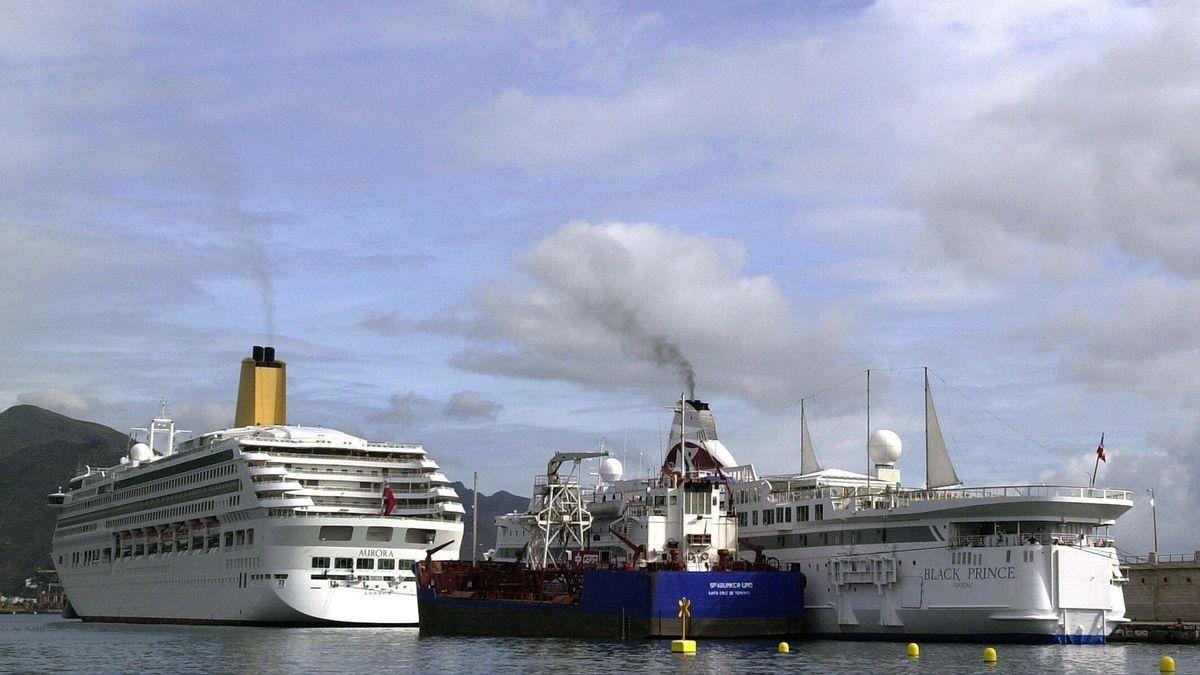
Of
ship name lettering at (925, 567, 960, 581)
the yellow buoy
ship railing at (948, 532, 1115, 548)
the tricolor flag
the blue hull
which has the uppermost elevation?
the tricolor flag

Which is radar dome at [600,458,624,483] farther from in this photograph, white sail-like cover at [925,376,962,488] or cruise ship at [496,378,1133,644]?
white sail-like cover at [925,376,962,488]

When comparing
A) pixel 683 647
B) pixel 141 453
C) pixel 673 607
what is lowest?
pixel 683 647

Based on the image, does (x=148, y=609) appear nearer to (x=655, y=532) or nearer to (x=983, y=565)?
(x=655, y=532)

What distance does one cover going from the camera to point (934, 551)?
219 ft

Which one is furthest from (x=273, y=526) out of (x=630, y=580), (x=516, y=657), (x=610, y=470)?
(x=516, y=657)

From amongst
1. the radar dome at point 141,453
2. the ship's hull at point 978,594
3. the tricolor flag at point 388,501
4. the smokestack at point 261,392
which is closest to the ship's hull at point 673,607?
the ship's hull at point 978,594

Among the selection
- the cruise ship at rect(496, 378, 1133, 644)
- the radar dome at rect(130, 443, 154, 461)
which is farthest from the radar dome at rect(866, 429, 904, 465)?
the radar dome at rect(130, 443, 154, 461)

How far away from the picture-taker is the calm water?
173 ft

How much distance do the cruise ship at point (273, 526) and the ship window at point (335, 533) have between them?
65 mm

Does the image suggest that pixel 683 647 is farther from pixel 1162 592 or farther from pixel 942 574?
pixel 1162 592

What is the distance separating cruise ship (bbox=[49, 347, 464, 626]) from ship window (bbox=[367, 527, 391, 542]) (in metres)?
0.07

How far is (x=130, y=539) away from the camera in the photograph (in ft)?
370

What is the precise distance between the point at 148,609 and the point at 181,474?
11.0m

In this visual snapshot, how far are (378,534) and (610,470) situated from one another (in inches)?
681
